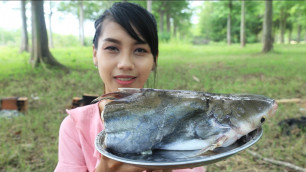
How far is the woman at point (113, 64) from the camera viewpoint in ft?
4.03

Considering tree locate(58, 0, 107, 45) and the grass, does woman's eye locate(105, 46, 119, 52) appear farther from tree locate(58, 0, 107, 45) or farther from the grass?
tree locate(58, 0, 107, 45)

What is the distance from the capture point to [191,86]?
5.10m

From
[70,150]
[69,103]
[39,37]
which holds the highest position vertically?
[39,37]

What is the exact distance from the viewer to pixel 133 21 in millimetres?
1273

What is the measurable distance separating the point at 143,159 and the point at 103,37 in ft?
2.60

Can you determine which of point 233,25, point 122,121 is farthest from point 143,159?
point 233,25

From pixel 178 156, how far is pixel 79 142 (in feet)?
2.59

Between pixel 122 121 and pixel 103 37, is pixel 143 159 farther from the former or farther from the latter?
pixel 103 37

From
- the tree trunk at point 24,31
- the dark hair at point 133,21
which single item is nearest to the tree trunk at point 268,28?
the dark hair at point 133,21

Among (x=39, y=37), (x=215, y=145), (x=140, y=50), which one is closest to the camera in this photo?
(x=215, y=145)

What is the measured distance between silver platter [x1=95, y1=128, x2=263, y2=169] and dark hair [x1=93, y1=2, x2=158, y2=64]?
0.66m

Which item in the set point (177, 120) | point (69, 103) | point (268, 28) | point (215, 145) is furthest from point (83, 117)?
point (268, 28)

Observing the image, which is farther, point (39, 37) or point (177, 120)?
point (39, 37)

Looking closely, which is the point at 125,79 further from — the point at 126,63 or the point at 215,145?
the point at 215,145
